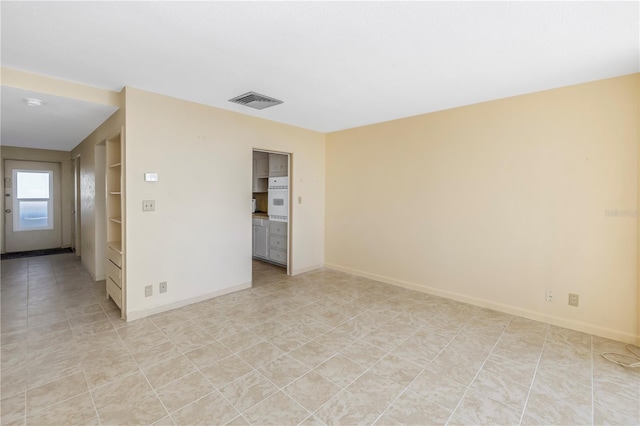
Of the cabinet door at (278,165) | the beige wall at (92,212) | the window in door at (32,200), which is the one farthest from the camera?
the window in door at (32,200)

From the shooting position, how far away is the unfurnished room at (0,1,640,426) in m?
1.91

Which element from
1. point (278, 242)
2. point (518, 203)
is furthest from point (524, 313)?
point (278, 242)

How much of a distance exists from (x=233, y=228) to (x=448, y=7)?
336 cm

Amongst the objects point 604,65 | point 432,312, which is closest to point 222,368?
point 432,312

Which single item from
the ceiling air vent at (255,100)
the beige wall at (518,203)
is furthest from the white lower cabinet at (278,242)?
the ceiling air vent at (255,100)

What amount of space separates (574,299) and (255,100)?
13.3ft

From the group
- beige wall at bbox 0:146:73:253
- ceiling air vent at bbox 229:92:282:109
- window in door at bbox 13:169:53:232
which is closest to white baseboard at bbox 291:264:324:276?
ceiling air vent at bbox 229:92:282:109

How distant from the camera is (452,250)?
385cm

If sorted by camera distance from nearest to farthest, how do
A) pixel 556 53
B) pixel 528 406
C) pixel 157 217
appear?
pixel 528 406
pixel 556 53
pixel 157 217

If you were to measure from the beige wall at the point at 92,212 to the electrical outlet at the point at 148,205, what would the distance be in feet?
4.37

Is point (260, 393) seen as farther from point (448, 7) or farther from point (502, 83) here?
point (502, 83)

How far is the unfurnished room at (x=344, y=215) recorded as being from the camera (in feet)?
6.26

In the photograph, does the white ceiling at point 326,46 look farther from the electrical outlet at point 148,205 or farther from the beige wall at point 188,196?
the electrical outlet at point 148,205

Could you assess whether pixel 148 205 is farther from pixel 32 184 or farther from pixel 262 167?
pixel 32 184
